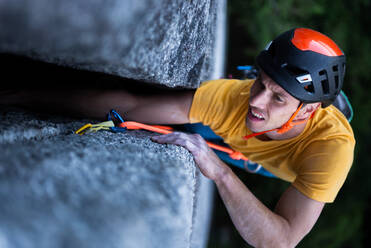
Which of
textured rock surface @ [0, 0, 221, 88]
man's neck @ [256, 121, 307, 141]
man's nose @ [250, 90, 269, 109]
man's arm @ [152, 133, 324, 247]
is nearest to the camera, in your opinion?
textured rock surface @ [0, 0, 221, 88]

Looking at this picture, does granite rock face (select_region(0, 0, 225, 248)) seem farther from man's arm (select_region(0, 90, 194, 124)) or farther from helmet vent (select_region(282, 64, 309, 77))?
helmet vent (select_region(282, 64, 309, 77))

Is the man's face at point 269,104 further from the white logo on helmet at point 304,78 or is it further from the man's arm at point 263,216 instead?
the man's arm at point 263,216

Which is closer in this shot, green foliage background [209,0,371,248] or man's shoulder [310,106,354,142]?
man's shoulder [310,106,354,142]

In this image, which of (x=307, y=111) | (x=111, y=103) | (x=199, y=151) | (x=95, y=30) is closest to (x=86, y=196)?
(x=95, y=30)

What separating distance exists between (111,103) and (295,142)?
116 centimetres

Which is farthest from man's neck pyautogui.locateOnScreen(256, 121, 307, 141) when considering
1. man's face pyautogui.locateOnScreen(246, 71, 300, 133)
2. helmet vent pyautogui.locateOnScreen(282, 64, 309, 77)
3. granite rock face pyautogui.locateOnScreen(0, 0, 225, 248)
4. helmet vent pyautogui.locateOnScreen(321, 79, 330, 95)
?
granite rock face pyautogui.locateOnScreen(0, 0, 225, 248)

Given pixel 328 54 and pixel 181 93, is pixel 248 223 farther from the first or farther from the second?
pixel 328 54

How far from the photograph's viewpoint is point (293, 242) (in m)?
1.74

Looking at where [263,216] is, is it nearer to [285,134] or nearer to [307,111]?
[285,134]

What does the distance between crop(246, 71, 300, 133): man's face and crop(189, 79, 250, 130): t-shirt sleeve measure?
0.63 ft

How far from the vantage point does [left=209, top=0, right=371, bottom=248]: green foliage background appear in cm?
423

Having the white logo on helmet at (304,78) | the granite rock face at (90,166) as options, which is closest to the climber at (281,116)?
the white logo on helmet at (304,78)

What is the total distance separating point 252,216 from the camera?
5.57 feet

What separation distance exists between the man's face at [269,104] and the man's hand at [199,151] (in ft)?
1.31
